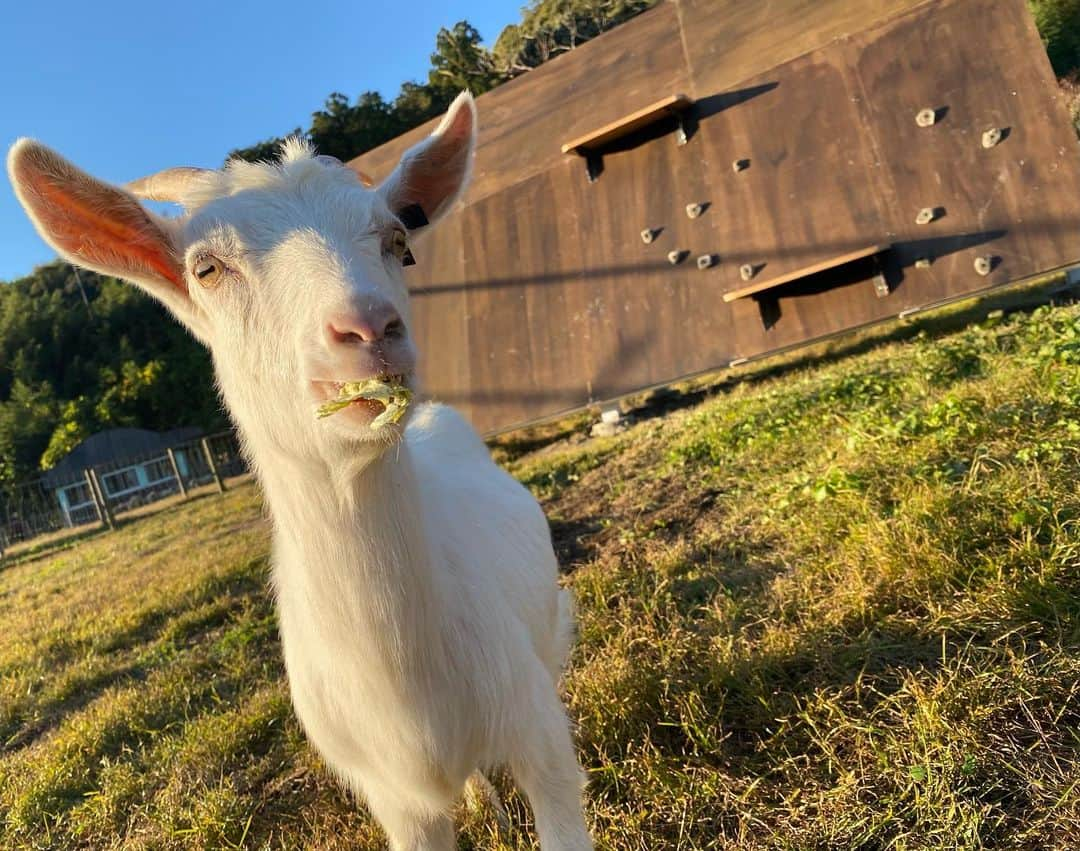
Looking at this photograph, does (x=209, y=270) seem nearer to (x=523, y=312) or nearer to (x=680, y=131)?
(x=523, y=312)

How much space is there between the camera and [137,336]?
3662 cm

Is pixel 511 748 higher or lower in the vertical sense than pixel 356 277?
lower

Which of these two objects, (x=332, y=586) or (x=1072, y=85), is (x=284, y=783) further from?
(x=1072, y=85)

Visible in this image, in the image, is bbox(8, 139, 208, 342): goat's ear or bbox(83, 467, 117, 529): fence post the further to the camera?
bbox(83, 467, 117, 529): fence post

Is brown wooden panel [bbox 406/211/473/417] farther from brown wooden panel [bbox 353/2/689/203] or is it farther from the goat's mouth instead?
the goat's mouth

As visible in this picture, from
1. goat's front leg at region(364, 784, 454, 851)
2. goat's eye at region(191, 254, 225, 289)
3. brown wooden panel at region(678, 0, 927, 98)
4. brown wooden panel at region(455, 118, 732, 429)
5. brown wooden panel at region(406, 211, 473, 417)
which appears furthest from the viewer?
brown wooden panel at region(406, 211, 473, 417)

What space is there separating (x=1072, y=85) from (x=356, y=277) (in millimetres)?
22209

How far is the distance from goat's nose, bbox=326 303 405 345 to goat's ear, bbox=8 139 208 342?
0.68 meters

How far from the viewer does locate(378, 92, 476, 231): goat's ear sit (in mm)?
2021

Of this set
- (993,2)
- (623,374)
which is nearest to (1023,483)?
(623,374)

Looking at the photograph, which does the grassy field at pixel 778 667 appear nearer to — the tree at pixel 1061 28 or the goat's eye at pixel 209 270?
the goat's eye at pixel 209 270

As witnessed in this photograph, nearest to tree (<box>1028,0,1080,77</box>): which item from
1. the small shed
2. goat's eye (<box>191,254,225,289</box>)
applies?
goat's eye (<box>191,254,225,289</box>)

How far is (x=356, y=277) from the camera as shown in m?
1.37

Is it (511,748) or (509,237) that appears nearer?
(511,748)
